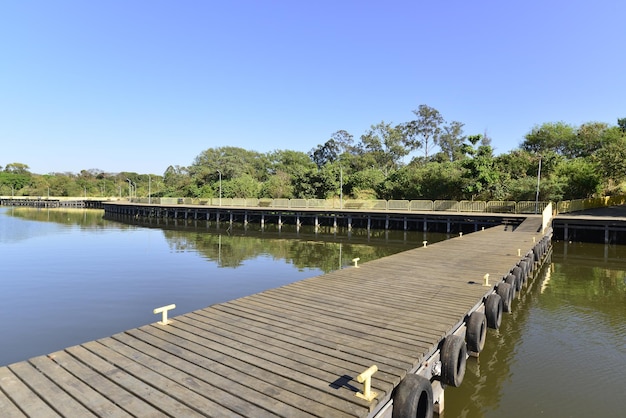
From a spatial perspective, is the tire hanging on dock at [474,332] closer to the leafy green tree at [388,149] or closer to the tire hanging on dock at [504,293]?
the tire hanging on dock at [504,293]

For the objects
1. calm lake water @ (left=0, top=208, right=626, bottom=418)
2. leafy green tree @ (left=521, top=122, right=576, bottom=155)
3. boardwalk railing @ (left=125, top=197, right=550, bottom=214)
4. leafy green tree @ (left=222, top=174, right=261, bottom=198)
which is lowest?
calm lake water @ (left=0, top=208, right=626, bottom=418)

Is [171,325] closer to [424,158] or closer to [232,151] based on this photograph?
[424,158]

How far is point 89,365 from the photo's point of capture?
4758mm

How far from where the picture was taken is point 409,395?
4.34 m

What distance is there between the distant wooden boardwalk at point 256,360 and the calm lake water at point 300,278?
5.30 ft

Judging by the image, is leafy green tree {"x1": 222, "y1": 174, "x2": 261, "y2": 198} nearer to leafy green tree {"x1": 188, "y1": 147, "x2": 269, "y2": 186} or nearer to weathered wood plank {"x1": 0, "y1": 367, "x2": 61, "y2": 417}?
leafy green tree {"x1": 188, "y1": 147, "x2": 269, "y2": 186}

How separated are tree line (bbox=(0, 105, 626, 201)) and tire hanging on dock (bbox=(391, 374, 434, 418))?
31.9m

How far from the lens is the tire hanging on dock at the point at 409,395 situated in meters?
4.28

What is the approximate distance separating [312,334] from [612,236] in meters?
29.3

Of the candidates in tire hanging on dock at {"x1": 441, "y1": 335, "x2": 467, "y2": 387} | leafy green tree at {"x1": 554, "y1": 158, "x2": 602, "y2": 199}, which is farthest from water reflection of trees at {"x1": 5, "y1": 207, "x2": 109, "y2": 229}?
leafy green tree at {"x1": 554, "y1": 158, "x2": 602, "y2": 199}

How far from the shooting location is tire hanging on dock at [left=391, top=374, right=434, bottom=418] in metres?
4.28

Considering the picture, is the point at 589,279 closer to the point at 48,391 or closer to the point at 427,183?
the point at 48,391

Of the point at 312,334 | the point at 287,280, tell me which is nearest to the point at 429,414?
→ the point at 312,334

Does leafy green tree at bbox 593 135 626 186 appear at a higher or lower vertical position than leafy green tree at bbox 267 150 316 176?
lower
